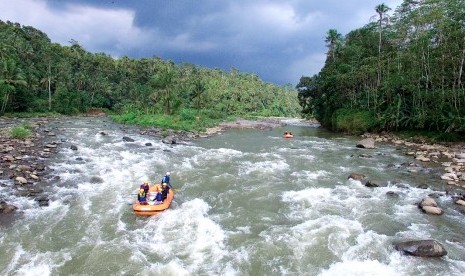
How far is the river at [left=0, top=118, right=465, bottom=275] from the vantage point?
31.1 ft

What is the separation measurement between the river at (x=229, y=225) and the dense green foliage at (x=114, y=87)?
79.4 feet

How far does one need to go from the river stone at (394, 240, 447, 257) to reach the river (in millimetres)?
230

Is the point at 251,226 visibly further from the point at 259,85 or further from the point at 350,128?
the point at 259,85

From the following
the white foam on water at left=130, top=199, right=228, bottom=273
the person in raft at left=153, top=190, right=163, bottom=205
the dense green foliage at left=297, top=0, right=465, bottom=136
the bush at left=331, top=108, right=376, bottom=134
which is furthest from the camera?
the bush at left=331, top=108, right=376, bottom=134

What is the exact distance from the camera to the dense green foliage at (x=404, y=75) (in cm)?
2834

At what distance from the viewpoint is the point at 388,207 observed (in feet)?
45.4

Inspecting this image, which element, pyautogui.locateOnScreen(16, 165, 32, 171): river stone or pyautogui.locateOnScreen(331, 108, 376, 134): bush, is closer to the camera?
pyautogui.locateOnScreen(16, 165, 32, 171): river stone

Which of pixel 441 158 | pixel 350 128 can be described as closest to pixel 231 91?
pixel 350 128

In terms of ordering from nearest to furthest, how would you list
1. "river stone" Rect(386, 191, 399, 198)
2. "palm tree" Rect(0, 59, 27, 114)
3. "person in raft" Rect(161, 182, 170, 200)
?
"person in raft" Rect(161, 182, 170, 200) → "river stone" Rect(386, 191, 399, 198) → "palm tree" Rect(0, 59, 27, 114)

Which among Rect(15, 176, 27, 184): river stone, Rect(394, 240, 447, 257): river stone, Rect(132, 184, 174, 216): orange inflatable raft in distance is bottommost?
Rect(394, 240, 447, 257): river stone

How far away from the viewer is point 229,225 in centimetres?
1212

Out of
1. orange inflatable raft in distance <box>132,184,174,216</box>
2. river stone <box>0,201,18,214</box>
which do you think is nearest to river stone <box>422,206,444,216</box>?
orange inflatable raft in distance <box>132,184,174,216</box>

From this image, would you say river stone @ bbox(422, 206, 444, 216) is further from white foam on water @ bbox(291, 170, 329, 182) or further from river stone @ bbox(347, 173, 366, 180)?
white foam on water @ bbox(291, 170, 329, 182)

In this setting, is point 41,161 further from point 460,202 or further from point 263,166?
point 460,202
